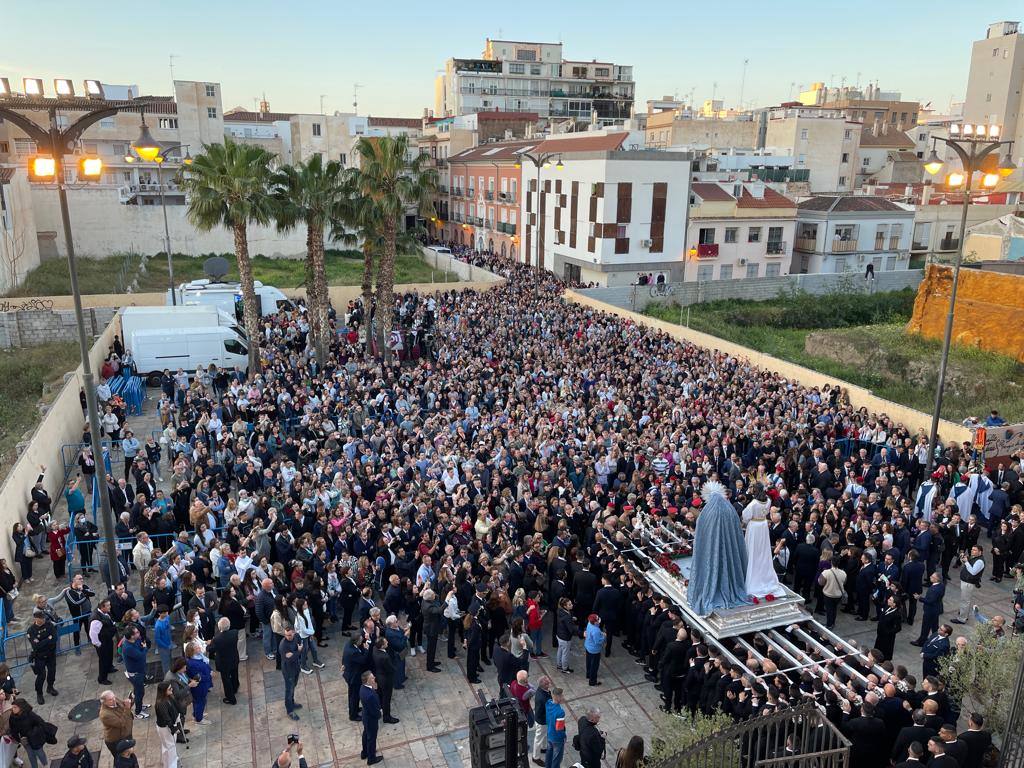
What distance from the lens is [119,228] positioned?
144 feet

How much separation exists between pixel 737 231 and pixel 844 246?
22.5ft

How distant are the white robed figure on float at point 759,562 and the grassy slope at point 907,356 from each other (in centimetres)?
1217

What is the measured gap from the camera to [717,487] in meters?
9.79

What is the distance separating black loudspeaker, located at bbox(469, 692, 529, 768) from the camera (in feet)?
22.4

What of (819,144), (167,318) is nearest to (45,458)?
(167,318)

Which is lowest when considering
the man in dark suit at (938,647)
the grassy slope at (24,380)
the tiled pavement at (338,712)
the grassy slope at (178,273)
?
the tiled pavement at (338,712)

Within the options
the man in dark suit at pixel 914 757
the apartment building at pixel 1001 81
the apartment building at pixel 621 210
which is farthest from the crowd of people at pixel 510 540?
the apartment building at pixel 1001 81

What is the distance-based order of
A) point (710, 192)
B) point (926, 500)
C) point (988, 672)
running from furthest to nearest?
point (710, 192)
point (926, 500)
point (988, 672)

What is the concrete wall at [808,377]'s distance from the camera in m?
17.5

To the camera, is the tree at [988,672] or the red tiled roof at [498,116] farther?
the red tiled roof at [498,116]

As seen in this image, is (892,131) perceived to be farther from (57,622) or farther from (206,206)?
(57,622)

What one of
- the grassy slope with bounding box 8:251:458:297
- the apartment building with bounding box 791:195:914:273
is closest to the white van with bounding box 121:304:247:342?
the grassy slope with bounding box 8:251:458:297

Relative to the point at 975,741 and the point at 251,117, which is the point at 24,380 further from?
the point at 251,117

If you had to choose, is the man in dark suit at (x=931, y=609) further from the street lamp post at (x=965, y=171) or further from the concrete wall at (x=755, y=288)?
the concrete wall at (x=755, y=288)
